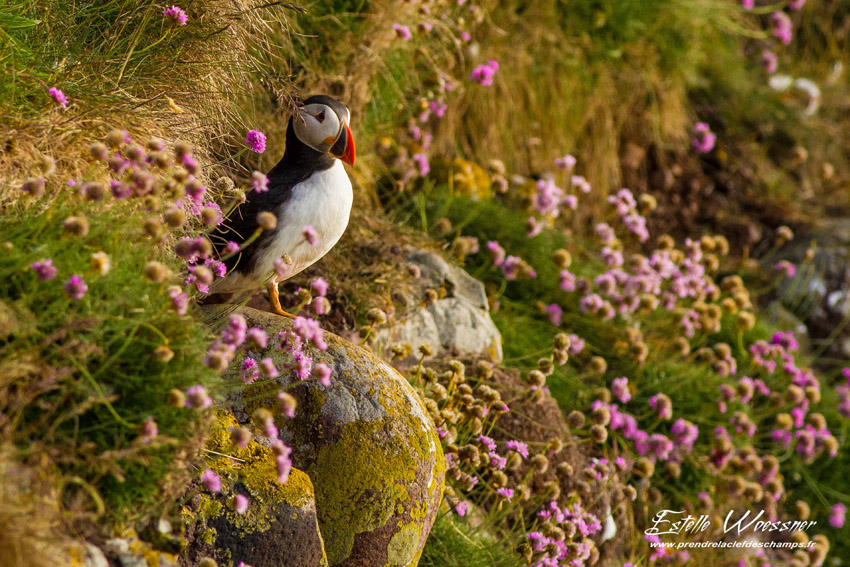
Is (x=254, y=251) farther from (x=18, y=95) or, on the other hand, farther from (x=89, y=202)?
(x=18, y=95)

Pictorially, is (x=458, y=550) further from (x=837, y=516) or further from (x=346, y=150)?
(x=837, y=516)

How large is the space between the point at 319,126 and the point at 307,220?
346 mm

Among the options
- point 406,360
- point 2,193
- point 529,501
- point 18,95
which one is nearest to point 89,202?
point 2,193

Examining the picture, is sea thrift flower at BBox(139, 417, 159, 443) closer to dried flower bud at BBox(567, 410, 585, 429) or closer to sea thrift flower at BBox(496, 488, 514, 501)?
sea thrift flower at BBox(496, 488, 514, 501)

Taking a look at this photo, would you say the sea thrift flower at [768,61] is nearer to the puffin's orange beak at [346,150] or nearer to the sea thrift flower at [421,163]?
the sea thrift flower at [421,163]

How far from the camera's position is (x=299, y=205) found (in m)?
2.78

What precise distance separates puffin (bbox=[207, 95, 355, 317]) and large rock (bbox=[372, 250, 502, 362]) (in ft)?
2.83

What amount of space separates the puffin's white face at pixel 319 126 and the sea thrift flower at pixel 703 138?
166 inches

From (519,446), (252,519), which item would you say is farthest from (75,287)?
(519,446)

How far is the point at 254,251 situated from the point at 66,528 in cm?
117

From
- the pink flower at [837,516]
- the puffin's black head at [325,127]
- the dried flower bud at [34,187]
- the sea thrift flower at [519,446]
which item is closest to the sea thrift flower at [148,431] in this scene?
the dried flower bud at [34,187]

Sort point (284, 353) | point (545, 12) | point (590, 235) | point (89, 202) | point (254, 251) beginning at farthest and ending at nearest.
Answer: point (590, 235) < point (545, 12) < point (254, 251) < point (284, 353) < point (89, 202)

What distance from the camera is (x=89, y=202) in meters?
2.20

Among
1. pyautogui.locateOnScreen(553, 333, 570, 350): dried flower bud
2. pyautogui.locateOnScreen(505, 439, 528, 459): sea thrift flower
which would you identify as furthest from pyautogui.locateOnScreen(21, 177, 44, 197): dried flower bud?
pyautogui.locateOnScreen(553, 333, 570, 350): dried flower bud
